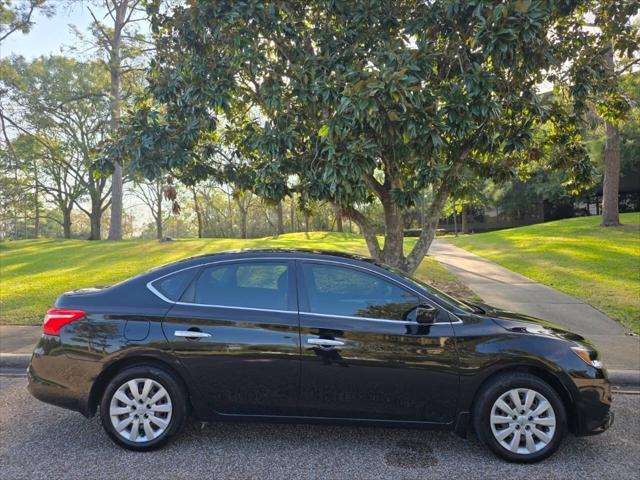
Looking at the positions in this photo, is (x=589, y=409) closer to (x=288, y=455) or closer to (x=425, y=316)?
(x=425, y=316)

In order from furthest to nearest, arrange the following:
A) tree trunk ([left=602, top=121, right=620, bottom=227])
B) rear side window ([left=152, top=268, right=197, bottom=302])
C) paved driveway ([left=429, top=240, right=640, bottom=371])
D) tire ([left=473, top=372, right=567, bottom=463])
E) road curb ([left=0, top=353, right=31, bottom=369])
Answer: tree trunk ([left=602, top=121, right=620, bottom=227]) < paved driveway ([left=429, top=240, right=640, bottom=371]) < road curb ([left=0, top=353, right=31, bottom=369]) < rear side window ([left=152, top=268, right=197, bottom=302]) < tire ([left=473, top=372, right=567, bottom=463])

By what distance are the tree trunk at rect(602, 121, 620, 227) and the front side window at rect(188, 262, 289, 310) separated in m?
19.9

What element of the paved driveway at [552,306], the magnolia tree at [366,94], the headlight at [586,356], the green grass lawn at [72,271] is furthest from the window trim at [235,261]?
the green grass lawn at [72,271]

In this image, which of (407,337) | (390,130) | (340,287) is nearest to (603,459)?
(407,337)

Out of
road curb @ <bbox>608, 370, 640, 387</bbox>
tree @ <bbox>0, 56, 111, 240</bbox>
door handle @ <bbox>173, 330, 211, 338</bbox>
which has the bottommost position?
road curb @ <bbox>608, 370, 640, 387</bbox>

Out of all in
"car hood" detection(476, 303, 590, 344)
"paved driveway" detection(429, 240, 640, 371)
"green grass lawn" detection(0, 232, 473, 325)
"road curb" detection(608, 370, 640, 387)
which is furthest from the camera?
"green grass lawn" detection(0, 232, 473, 325)

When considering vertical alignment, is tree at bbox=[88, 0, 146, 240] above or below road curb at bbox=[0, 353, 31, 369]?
above

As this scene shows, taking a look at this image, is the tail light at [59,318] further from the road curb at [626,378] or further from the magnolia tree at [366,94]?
the road curb at [626,378]

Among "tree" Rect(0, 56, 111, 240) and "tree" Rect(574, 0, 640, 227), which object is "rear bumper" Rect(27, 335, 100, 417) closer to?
"tree" Rect(574, 0, 640, 227)

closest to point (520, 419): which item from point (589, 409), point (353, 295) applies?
point (589, 409)

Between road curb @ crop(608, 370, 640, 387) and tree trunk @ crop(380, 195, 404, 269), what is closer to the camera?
road curb @ crop(608, 370, 640, 387)

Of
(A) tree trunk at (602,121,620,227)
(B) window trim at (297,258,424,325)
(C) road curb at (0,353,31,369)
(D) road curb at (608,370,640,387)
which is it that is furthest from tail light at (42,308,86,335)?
(A) tree trunk at (602,121,620,227)

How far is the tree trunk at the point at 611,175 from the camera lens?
61.4 feet

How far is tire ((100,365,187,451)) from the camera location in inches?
131
